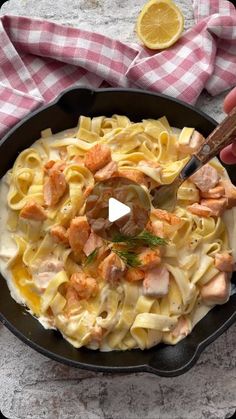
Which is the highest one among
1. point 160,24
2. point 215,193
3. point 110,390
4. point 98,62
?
point 160,24

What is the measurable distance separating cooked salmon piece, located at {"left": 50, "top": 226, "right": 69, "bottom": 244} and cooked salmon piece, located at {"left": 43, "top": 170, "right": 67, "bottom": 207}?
0.49 feet

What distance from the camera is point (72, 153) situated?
378 cm

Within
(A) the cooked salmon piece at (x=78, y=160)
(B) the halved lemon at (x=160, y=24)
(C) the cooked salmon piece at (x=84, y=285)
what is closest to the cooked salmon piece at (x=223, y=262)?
(C) the cooked salmon piece at (x=84, y=285)

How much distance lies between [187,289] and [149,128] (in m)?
0.95

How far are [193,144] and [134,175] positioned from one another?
388 millimetres

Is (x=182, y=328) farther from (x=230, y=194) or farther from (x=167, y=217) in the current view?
(x=230, y=194)

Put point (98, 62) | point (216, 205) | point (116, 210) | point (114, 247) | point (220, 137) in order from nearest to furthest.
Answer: point (220, 137), point (116, 210), point (114, 247), point (216, 205), point (98, 62)

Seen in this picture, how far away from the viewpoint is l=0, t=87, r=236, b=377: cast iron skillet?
11.4ft

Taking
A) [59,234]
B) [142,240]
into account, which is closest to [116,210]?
[142,240]

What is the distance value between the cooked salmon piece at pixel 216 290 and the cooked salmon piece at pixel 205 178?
Answer: 0.47 m

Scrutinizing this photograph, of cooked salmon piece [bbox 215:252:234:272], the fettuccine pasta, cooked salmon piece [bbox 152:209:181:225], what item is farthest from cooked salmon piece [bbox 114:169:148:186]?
cooked salmon piece [bbox 215:252:234:272]

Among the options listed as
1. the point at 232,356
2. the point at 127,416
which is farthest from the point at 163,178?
the point at 127,416

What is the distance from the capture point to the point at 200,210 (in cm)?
370

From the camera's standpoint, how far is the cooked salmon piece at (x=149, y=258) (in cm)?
351
